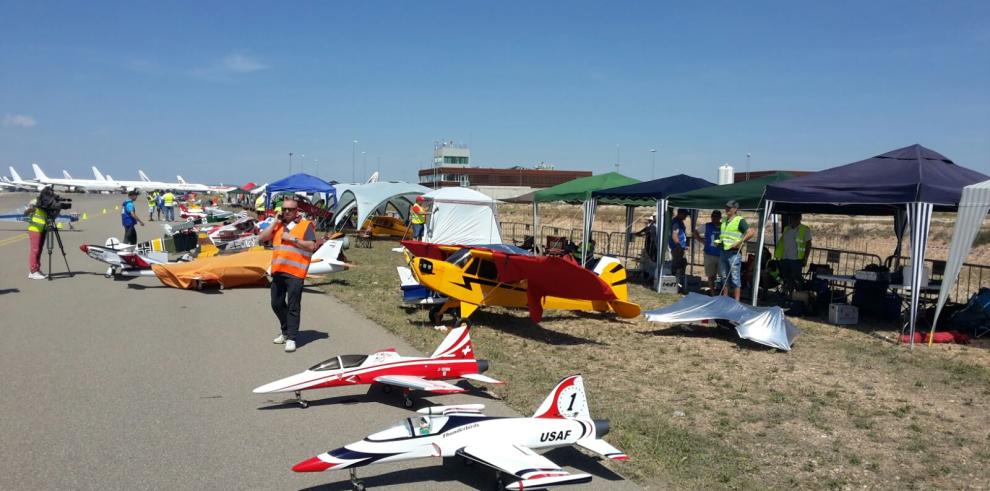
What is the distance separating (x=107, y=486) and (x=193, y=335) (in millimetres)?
4759

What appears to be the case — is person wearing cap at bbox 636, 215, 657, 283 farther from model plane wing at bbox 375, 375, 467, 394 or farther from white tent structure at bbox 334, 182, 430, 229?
white tent structure at bbox 334, 182, 430, 229

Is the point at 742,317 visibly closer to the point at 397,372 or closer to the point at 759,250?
the point at 759,250

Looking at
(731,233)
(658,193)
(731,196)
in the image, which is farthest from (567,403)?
(658,193)

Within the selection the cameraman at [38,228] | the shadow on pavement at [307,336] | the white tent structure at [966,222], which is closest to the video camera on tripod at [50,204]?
the cameraman at [38,228]

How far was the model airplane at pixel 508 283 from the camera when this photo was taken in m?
8.58

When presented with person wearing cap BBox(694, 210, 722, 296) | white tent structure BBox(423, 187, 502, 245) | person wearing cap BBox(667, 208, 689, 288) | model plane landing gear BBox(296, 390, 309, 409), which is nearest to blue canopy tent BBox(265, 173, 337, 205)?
white tent structure BBox(423, 187, 502, 245)

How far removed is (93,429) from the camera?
195 inches

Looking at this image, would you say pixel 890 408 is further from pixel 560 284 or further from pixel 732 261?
pixel 732 261

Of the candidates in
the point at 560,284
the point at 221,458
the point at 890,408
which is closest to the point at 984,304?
the point at 890,408

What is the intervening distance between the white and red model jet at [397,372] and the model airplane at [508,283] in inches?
95.9

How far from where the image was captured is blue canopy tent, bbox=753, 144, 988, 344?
30.5 feet

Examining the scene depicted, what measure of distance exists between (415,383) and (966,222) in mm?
7943

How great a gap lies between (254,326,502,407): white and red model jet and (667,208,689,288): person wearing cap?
9813 millimetres

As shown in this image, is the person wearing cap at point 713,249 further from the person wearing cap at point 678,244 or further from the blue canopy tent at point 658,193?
the person wearing cap at point 678,244
